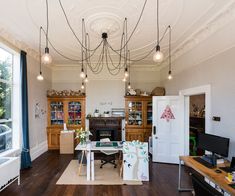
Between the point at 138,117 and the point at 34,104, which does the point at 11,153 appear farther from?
the point at 138,117

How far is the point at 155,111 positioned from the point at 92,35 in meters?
3.09

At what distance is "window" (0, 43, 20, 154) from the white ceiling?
635 millimetres

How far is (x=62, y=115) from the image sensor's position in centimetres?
770

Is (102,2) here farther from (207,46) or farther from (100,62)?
(100,62)

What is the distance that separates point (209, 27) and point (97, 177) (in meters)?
4.37

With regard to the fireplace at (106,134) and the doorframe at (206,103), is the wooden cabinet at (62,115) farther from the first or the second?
the doorframe at (206,103)

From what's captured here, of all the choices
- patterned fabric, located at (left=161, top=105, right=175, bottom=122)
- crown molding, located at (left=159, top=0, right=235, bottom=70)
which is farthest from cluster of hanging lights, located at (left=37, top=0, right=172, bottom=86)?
patterned fabric, located at (left=161, top=105, right=175, bottom=122)

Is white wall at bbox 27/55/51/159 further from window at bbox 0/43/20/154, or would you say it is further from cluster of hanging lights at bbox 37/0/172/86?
window at bbox 0/43/20/154

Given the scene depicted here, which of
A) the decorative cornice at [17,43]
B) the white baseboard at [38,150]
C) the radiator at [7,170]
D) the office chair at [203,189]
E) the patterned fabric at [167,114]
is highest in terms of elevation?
the decorative cornice at [17,43]

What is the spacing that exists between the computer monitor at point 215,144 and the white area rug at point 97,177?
1.74m

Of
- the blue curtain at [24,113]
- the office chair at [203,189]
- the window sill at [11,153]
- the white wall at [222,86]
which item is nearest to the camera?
the office chair at [203,189]

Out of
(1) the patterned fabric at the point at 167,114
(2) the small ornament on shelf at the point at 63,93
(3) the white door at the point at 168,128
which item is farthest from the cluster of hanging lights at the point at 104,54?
(1) the patterned fabric at the point at 167,114

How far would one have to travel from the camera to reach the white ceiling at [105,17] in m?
3.18

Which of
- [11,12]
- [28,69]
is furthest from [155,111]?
[11,12]
